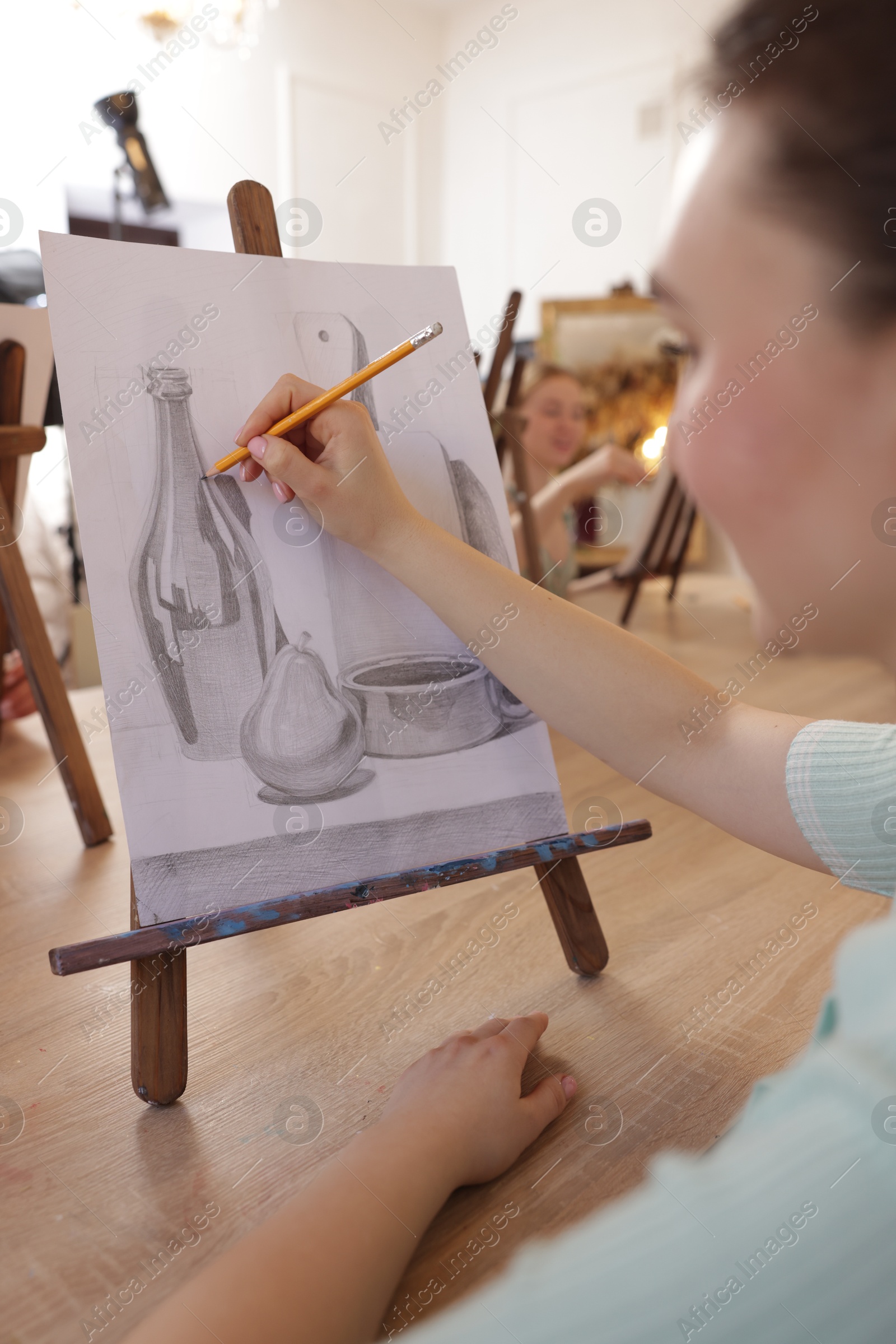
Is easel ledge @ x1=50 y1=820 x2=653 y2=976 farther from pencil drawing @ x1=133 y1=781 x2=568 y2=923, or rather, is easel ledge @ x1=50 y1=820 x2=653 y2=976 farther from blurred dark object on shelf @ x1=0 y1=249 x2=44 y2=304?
blurred dark object on shelf @ x1=0 y1=249 x2=44 y2=304

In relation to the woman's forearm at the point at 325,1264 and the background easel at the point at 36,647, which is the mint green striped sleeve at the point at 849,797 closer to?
the woman's forearm at the point at 325,1264

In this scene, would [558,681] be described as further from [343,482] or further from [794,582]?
[794,582]

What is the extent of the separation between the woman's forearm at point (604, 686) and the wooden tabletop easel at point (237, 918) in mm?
144

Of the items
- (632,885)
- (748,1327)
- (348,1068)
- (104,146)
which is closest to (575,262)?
(104,146)

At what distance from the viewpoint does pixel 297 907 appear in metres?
0.85

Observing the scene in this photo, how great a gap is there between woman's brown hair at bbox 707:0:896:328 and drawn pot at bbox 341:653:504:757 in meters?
0.64

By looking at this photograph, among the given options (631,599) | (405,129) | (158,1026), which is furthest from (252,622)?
(405,129)

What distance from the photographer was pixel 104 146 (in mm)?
4348

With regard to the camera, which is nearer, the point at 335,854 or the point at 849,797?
the point at 849,797

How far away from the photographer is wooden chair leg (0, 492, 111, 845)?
61.9 inches

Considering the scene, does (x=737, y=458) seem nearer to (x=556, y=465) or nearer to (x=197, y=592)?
(x=197, y=592)

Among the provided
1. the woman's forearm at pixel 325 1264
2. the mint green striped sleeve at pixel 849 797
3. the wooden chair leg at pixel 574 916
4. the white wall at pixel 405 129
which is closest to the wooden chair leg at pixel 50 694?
the wooden chair leg at pixel 574 916

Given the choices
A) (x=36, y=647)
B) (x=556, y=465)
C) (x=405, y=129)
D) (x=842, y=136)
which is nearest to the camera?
(x=842, y=136)

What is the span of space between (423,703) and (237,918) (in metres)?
0.30
